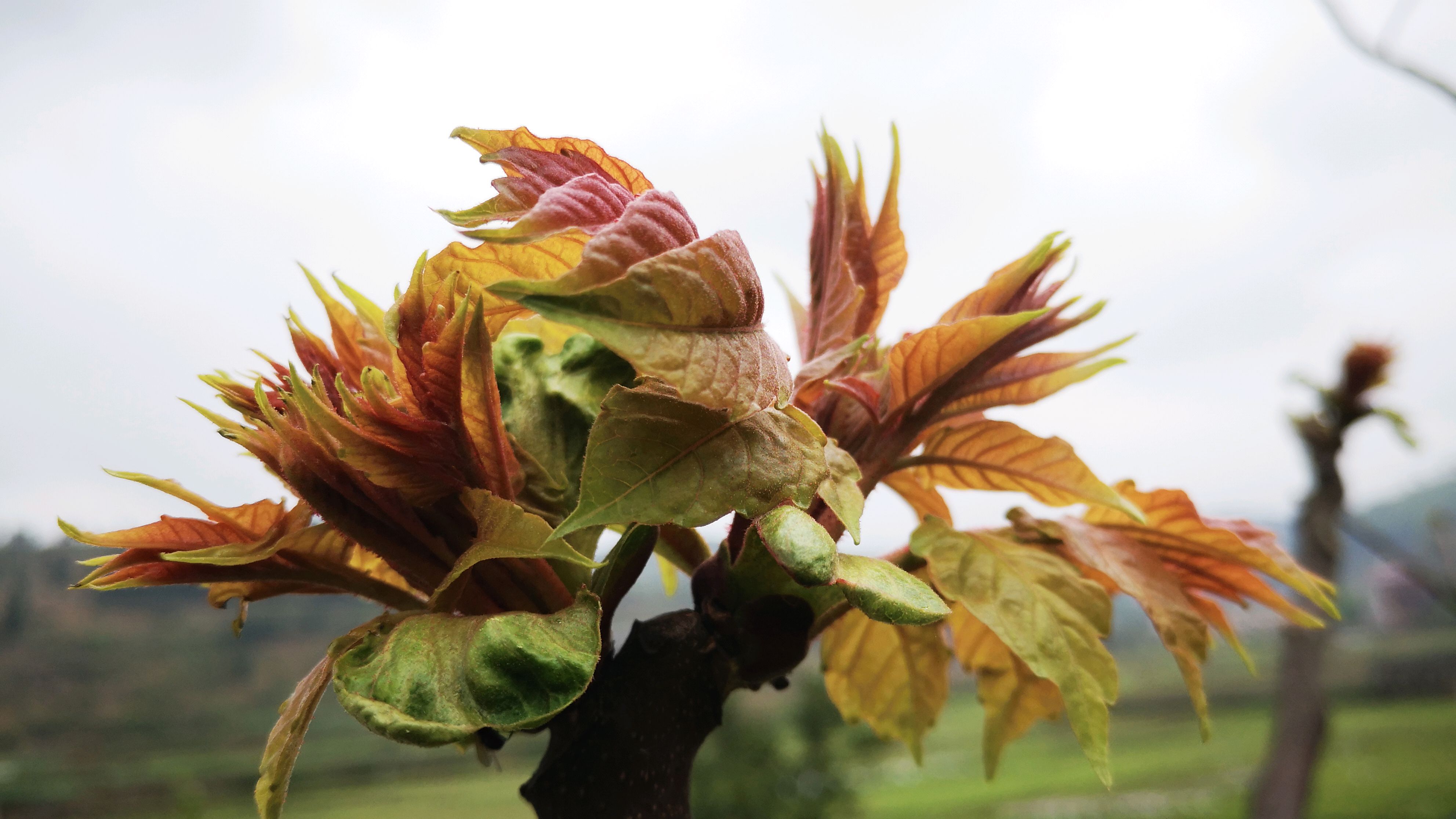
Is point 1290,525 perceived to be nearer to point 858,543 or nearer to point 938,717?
point 938,717

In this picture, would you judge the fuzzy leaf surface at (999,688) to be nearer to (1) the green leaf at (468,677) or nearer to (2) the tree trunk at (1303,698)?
(1) the green leaf at (468,677)

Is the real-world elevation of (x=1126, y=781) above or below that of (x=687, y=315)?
below

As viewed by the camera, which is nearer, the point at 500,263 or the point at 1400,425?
the point at 500,263

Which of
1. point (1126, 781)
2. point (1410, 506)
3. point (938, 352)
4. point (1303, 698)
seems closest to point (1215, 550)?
point (938, 352)

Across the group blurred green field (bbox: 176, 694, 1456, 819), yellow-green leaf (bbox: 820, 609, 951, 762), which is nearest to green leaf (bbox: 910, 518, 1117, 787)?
yellow-green leaf (bbox: 820, 609, 951, 762)

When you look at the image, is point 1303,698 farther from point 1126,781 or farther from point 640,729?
point 1126,781

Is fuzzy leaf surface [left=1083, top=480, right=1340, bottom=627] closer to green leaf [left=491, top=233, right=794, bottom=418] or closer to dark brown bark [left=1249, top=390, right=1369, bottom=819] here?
green leaf [left=491, top=233, right=794, bottom=418]

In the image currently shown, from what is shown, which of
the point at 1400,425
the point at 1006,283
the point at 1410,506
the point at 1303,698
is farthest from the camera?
the point at 1410,506
